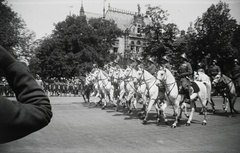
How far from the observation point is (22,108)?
112cm

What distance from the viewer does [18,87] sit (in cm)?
118

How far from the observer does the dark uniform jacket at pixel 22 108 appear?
1.06m

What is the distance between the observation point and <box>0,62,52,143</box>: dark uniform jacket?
1.06 meters

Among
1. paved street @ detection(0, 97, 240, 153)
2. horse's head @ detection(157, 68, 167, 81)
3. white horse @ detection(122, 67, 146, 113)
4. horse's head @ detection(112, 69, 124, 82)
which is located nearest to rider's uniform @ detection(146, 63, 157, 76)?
white horse @ detection(122, 67, 146, 113)

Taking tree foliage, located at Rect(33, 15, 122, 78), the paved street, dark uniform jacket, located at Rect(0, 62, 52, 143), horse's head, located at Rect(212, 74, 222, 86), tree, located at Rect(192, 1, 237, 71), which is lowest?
the paved street

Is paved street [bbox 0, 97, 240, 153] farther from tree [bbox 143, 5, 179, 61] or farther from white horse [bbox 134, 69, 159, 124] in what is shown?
tree [bbox 143, 5, 179, 61]

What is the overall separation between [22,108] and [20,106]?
0.05 ft

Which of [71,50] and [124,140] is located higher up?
[71,50]

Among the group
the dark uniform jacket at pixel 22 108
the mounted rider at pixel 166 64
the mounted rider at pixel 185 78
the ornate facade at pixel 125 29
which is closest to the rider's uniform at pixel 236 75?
the mounted rider at pixel 185 78

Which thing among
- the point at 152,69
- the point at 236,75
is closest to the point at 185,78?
the point at 152,69

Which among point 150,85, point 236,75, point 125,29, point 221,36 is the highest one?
point 125,29

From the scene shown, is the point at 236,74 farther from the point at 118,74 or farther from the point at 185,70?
the point at 118,74

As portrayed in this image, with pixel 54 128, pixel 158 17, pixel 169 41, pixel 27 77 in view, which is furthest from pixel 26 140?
pixel 158 17

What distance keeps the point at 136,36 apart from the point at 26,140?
217 ft
